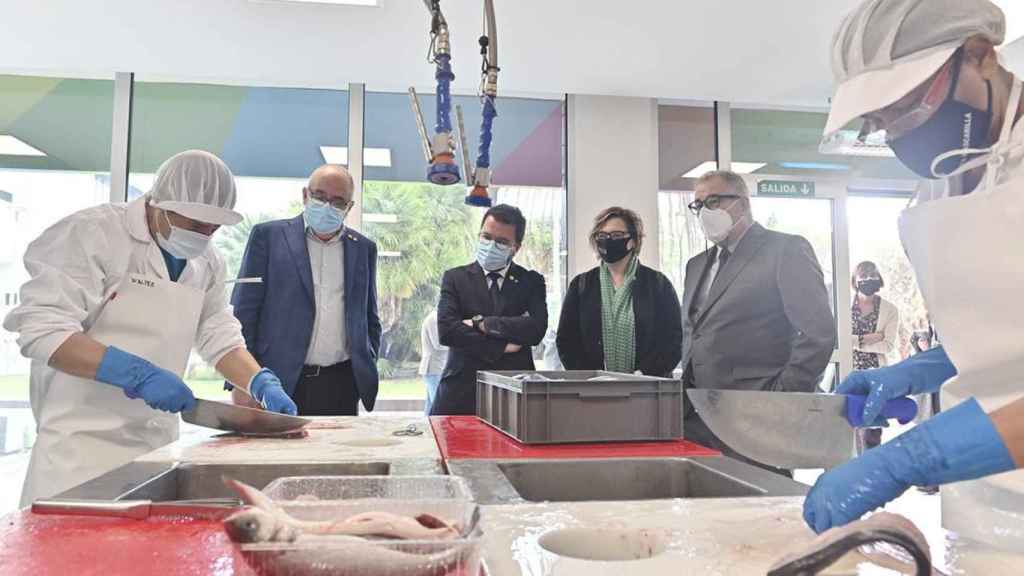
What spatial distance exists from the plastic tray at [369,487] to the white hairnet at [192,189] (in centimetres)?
108

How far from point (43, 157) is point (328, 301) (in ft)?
8.88

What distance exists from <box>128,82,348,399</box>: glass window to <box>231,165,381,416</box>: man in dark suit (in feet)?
5.59

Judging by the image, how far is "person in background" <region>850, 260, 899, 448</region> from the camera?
12.8 feet

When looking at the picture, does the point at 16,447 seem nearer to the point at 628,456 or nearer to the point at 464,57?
the point at 464,57

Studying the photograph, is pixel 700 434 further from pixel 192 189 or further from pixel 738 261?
pixel 192 189

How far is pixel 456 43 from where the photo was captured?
321cm

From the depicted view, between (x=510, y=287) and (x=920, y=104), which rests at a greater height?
(x=920, y=104)

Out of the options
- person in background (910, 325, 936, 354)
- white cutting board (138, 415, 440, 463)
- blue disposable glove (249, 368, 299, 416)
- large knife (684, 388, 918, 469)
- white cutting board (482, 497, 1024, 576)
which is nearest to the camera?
white cutting board (482, 497, 1024, 576)

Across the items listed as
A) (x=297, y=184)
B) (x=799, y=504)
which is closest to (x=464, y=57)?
(x=297, y=184)

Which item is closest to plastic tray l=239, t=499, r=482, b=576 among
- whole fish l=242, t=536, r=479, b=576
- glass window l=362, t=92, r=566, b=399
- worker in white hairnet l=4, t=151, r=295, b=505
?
whole fish l=242, t=536, r=479, b=576

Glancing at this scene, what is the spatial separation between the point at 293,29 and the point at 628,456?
2.70m

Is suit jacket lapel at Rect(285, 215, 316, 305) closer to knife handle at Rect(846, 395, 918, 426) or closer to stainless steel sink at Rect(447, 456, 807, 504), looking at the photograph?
stainless steel sink at Rect(447, 456, 807, 504)

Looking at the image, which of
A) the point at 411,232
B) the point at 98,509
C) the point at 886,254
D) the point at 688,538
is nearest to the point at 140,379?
the point at 98,509

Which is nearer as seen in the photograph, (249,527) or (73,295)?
(249,527)
